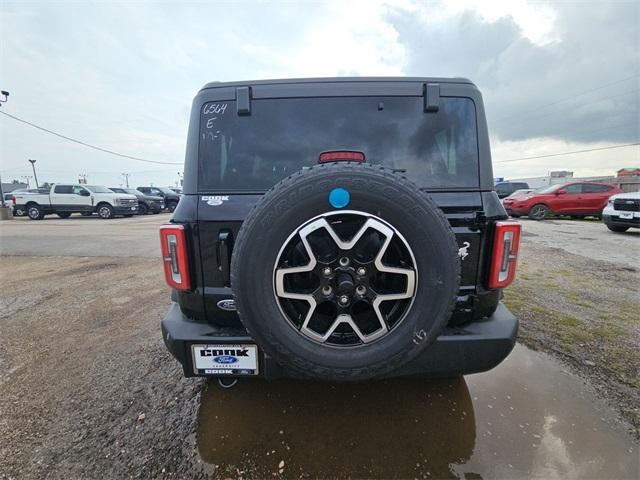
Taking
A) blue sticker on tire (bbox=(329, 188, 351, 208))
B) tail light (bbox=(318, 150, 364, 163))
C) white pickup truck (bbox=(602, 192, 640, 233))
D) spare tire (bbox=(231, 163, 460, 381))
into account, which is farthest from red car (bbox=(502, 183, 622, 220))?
blue sticker on tire (bbox=(329, 188, 351, 208))

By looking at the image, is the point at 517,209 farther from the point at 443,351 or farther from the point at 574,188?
the point at 443,351

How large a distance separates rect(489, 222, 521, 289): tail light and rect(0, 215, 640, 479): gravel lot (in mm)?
953

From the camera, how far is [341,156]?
1.84 meters

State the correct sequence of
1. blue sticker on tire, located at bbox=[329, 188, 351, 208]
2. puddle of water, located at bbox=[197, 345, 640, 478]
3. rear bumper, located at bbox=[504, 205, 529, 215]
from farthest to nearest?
rear bumper, located at bbox=[504, 205, 529, 215]
puddle of water, located at bbox=[197, 345, 640, 478]
blue sticker on tire, located at bbox=[329, 188, 351, 208]

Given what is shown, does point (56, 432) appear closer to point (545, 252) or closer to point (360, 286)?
point (360, 286)

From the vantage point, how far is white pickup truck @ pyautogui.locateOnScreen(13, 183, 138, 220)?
1675 cm

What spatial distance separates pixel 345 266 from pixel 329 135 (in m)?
0.85

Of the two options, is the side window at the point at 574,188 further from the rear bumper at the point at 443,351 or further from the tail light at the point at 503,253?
the rear bumper at the point at 443,351

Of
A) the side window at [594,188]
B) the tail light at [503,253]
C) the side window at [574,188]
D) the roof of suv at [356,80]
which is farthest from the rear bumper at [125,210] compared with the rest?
the side window at [594,188]

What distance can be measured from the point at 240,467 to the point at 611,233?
39.7 feet

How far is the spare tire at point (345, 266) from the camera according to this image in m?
1.51

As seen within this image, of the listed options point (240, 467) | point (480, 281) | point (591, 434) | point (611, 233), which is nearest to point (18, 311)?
point (240, 467)

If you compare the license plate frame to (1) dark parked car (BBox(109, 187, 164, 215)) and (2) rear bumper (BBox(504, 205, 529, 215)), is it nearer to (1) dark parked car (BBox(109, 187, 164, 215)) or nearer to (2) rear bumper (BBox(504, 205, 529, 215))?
(2) rear bumper (BBox(504, 205, 529, 215))

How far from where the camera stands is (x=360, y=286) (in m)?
1.56
